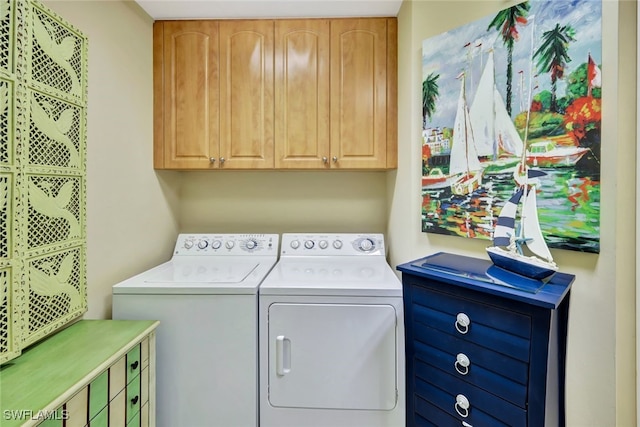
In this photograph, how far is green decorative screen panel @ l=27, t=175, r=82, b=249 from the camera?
0.97 metres

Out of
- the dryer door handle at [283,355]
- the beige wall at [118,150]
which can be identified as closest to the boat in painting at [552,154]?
the dryer door handle at [283,355]

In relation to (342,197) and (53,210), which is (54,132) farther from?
(342,197)

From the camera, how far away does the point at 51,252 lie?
3.42 feet

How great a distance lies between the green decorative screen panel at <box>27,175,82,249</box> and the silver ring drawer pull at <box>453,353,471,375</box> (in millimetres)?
1534

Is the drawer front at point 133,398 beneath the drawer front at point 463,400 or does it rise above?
beneath

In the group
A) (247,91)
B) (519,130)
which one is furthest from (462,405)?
(247,91)

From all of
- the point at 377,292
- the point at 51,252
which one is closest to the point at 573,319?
the point at 377,292

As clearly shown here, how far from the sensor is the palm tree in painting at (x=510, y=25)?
110cm

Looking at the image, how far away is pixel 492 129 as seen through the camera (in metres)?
1.19

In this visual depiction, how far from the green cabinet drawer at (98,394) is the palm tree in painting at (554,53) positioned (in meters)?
1.85

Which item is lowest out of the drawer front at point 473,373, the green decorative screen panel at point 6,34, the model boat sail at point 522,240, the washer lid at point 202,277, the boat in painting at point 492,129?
the drawer front at point 473,373

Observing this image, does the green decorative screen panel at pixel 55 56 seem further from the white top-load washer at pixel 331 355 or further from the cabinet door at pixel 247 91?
the white top-load washer at pixel 331 355

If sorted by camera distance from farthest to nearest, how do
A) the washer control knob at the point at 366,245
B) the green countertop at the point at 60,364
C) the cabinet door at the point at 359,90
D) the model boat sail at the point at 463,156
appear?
the washer control knob at the point at 366,245, the cabinet door at the point at 359,90, the model boat sail at the point at 463,156, the green countertop at the point at 60,364

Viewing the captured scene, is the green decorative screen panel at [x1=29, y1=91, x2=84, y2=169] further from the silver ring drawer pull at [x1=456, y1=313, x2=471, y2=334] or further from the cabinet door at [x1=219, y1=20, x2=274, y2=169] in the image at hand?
the silver ring drawer pull at [x1=456, y1=313, x2=471, y2=334]
